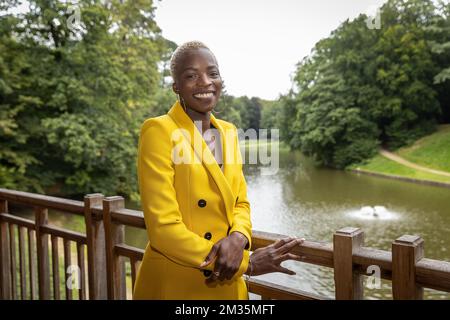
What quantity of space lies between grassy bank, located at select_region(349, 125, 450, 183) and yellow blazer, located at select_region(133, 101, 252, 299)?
63.6 ft

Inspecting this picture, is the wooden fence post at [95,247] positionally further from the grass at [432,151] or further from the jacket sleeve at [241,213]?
the grass at [432,151]

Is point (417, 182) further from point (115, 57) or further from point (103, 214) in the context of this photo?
point (103, 214)

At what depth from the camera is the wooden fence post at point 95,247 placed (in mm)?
2227

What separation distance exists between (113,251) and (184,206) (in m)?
1.05

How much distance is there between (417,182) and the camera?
19391mm

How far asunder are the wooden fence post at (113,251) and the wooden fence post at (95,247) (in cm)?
7

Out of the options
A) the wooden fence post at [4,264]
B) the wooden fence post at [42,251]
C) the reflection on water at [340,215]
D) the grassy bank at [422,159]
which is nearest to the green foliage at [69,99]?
the reflection on water at [340,215]

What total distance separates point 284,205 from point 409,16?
61.1 feet

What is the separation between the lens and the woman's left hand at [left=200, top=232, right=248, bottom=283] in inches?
46.9

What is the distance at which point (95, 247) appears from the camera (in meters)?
2.23

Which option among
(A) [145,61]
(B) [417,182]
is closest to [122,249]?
(A) [145,61]

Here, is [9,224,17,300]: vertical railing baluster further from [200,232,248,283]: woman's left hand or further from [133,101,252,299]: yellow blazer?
[200,232,248,283]: woman's left hand

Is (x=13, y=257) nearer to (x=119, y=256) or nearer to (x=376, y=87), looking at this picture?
(x=119, y=256)

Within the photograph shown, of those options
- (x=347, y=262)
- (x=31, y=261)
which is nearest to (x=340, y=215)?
(x=31, y=261)
